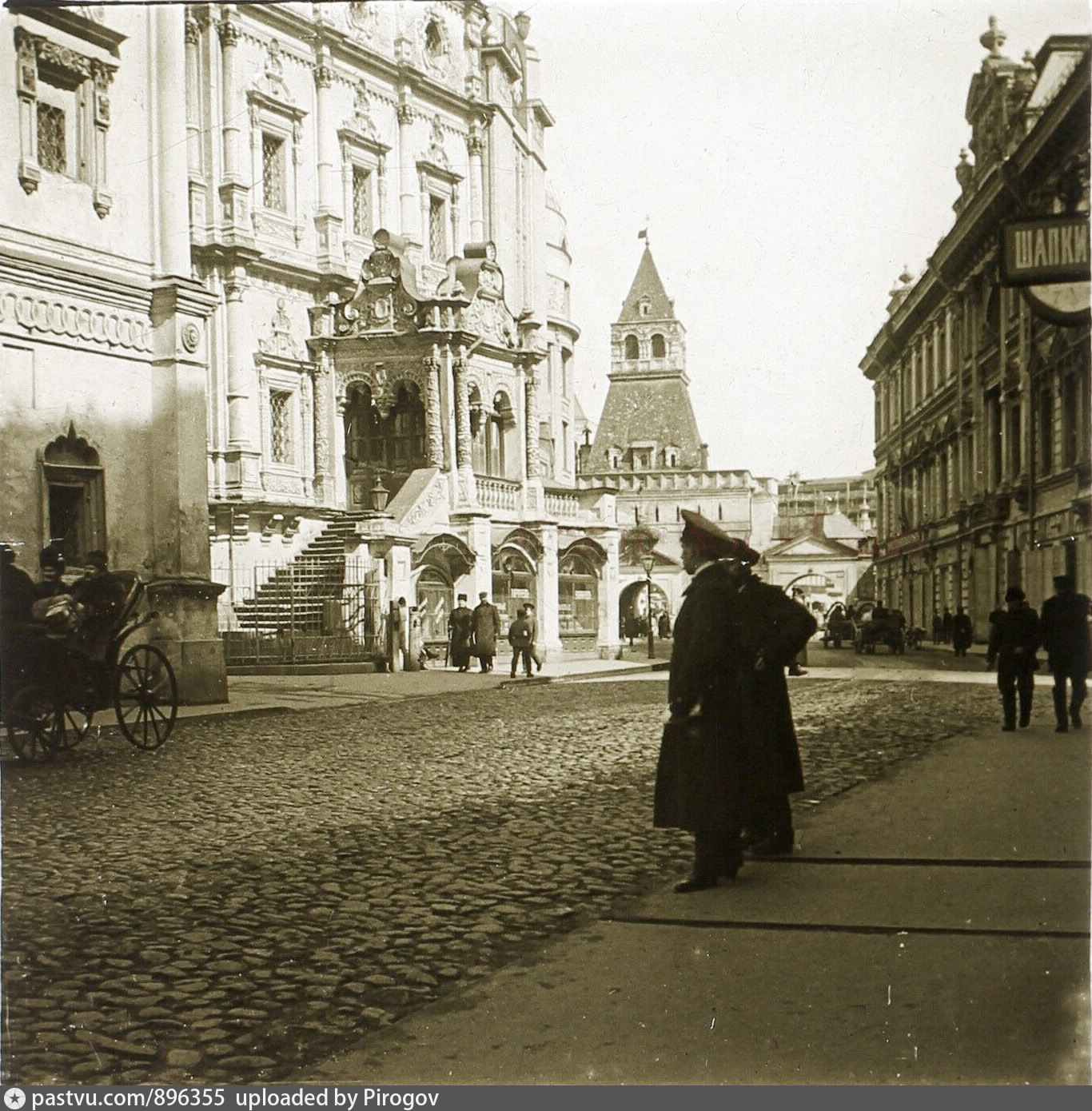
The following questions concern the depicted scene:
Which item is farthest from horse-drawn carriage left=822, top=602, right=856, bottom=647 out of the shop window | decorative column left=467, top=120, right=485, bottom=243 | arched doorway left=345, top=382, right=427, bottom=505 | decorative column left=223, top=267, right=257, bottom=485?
the shop window

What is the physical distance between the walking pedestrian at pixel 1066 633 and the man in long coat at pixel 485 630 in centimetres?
815

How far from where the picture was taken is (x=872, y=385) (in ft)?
21.4

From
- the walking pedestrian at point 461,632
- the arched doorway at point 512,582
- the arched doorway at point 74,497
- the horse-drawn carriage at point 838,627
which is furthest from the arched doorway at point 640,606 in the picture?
the walking pedestrian at point 461,632

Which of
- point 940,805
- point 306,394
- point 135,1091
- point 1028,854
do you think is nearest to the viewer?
point 135,1091

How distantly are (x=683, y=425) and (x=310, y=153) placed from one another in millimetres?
4583

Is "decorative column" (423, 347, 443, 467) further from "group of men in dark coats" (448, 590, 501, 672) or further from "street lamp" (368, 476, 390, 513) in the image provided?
"group of men in dark coats" (448, 590, 501, 672)

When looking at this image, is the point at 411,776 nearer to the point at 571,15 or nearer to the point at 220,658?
the point at 220,658

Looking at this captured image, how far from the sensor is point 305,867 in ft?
20.9

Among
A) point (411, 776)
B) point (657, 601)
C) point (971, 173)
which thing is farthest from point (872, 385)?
point (411, 776)

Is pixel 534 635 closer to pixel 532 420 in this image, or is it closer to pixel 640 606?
pixel 532 420

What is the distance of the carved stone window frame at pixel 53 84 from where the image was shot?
7.75 meters

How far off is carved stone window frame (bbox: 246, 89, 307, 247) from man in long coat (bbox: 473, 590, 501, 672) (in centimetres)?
469

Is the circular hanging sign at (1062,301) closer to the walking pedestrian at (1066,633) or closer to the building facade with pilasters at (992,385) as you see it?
the building facade with pilasters at (992,385)

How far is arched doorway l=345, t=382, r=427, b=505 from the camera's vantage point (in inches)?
409
